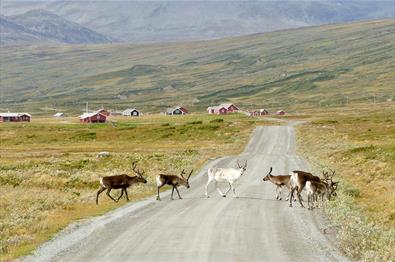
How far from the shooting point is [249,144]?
103 m

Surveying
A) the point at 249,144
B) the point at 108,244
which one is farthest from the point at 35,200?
the point at 249,144

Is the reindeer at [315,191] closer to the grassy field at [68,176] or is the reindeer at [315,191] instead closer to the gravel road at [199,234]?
the gravel road at [199,234]

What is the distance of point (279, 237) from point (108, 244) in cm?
740

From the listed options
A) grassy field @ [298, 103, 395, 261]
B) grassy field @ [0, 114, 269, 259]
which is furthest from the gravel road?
grassy field @ [0, 114, 269, 259]

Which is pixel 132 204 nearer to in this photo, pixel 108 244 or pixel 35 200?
pixel 35 200

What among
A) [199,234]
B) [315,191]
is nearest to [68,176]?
[315,191]

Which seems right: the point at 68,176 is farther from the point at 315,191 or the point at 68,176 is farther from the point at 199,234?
the point at 199,234

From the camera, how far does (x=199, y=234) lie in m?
25.7

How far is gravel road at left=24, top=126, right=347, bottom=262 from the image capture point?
2200 centimetres

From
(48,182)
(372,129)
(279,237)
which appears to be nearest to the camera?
(279,237)

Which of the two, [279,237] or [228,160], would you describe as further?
[228,160]

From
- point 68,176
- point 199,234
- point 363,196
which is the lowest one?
point 199,234

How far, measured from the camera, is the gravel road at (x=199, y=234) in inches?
866

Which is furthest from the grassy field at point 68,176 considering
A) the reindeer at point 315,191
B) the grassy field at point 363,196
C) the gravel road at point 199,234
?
the grassy field at point 363,196
